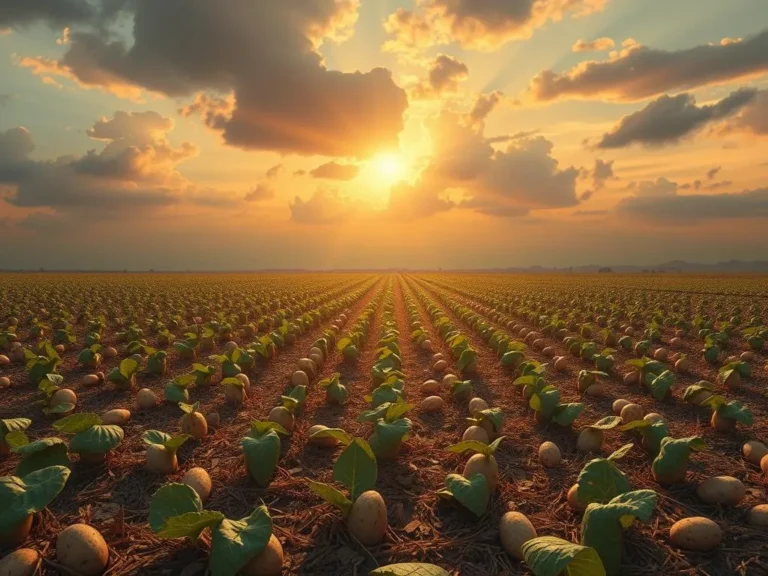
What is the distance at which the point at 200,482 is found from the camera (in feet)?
12.7

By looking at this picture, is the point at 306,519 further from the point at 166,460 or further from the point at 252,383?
the point at 252,383

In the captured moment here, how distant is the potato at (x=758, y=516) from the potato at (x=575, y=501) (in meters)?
1.32

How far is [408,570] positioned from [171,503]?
187cm

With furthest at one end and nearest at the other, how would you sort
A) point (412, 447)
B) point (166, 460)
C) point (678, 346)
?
point (678, 346)
point (412, 447)
point (166, 460)

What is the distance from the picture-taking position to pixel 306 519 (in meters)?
3.63

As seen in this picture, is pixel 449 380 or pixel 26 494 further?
pixel 449 380

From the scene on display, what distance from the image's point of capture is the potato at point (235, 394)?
6.72 metres

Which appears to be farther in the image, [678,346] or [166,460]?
[678,346]

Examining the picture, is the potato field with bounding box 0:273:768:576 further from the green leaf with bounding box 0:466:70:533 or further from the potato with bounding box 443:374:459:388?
the potato with bounding box 443:374:459:388

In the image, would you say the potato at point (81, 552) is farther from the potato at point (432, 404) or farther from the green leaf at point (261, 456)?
the potato at point (432, 404)

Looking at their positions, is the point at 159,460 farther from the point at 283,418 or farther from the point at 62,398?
the point at 62,398

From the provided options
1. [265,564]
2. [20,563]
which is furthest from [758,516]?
[20,563]

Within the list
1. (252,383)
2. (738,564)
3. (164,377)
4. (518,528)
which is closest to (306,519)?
(518,528)

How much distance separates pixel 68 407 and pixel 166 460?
1991 millimetres
